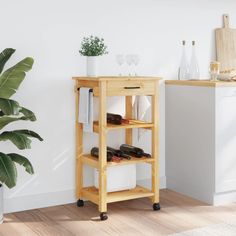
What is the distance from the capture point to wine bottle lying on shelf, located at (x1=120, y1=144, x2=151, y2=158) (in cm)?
381

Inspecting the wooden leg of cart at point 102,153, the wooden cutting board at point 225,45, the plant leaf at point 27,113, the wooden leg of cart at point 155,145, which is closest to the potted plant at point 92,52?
the wooden leg of cart at point 102,153

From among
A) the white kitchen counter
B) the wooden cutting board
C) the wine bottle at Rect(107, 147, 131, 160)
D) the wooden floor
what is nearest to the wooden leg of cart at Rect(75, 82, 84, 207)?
the wooden floor

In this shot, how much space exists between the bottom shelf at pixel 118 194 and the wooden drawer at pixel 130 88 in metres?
0.78

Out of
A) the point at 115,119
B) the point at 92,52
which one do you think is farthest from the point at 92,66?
the point at 115,119

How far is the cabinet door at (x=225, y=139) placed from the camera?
12.4ft

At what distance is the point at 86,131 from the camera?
12.4 feet

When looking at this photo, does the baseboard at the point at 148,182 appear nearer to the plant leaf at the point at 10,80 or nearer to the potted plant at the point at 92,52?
the potted plant at the point at 92,52

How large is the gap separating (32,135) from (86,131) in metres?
0.53

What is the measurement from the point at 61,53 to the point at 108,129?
29.3 inches

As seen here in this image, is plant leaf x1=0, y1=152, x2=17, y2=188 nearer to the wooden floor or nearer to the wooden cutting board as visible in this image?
the wooden floor

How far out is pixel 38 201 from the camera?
3.82m

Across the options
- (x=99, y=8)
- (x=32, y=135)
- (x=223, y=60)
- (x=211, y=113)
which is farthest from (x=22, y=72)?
(x=223, y=60)

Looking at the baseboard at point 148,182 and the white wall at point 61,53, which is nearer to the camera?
the white wall at point 61,53

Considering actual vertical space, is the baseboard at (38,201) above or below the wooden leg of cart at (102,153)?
below
